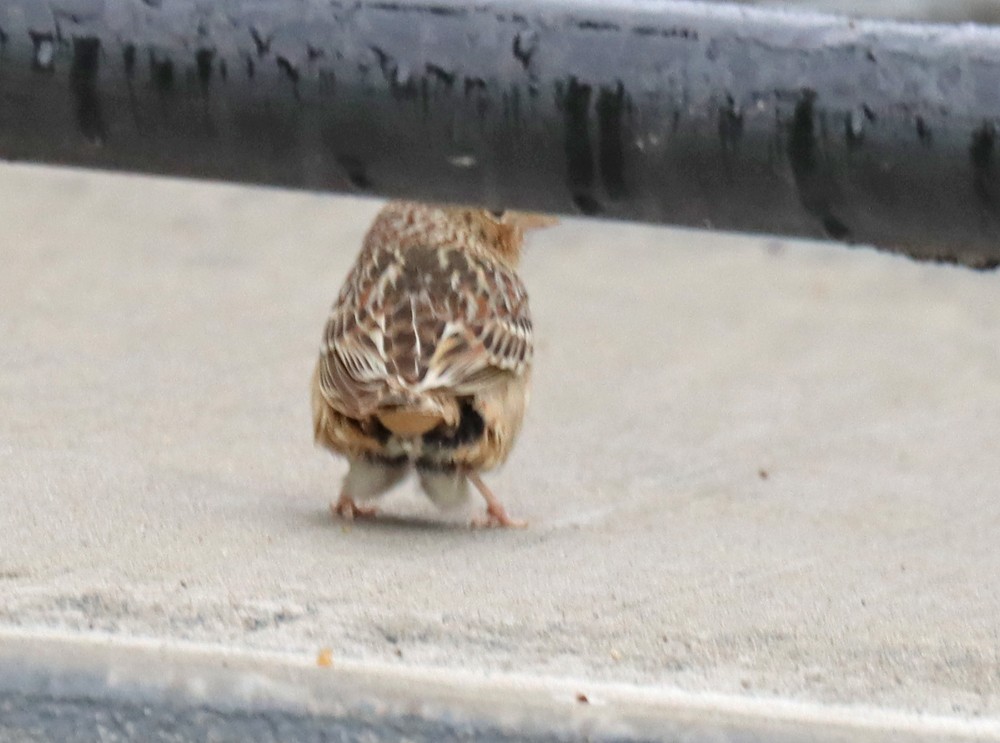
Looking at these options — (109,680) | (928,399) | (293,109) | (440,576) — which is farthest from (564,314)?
(293,109)

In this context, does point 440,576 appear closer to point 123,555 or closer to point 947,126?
point 123,555

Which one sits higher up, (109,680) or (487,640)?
(109,680)

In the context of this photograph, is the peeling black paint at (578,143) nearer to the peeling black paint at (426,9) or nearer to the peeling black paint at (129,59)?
the peeling black paint at (426,9)

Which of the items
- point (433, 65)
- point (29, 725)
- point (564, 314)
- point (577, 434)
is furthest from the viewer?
point (564, 314)

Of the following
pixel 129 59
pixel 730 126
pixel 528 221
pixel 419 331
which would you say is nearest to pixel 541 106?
pixel 730 126

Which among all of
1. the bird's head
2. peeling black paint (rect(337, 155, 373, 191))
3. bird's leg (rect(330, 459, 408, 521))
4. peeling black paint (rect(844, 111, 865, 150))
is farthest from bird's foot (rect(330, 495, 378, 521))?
peeling black paint (rect(844, 111, 865, 150))

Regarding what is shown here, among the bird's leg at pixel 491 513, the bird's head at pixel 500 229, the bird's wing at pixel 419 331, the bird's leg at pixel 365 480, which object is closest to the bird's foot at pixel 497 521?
the bird's leg at pixel 491 513

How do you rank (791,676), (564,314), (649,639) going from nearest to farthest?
1. (791,676)
2. (649,639)
3. (564,314)
